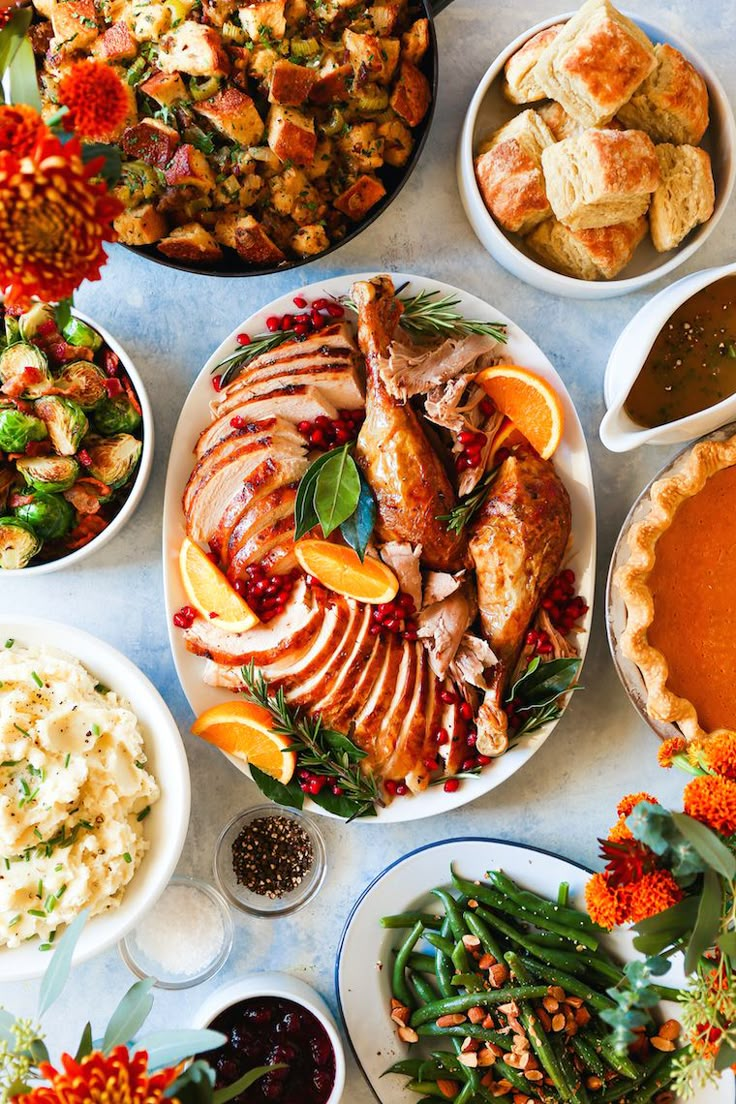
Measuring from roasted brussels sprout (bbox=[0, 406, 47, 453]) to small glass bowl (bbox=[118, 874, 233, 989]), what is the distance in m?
1.36

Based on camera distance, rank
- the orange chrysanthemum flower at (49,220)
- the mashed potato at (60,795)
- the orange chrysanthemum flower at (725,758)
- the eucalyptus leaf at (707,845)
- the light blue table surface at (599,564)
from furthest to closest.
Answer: the light blue table surface at (599,564), the mashed potato at (60,795), the orange chrysanthemum flower at (725,758), the eucalyptus leaf at (707,845), the orange chrysanthemum flower at (49,220)

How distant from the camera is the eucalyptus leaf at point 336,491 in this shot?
Result: 2645mm

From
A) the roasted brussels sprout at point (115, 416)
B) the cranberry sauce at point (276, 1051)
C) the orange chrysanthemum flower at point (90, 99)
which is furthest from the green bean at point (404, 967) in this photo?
the orange chrysanthemum flower at point (90, 99)

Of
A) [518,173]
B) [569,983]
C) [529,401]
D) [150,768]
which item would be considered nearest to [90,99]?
[518,173]

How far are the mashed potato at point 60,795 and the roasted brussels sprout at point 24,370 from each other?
694 mm

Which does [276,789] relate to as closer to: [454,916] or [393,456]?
[454,916]

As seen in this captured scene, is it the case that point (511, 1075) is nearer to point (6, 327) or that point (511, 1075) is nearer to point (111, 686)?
point (111, 686)

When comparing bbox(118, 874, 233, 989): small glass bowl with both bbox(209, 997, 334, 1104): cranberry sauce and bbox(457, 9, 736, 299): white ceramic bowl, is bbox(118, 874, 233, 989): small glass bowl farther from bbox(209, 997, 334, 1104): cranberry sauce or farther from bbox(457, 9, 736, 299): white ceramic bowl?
bbox(457, 9, 736, 299): white ceramic bowl

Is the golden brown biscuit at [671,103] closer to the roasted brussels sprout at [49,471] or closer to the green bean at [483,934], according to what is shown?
the roasted brussels sprout at [49,471]

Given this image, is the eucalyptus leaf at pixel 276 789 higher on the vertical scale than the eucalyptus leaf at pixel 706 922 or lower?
lower

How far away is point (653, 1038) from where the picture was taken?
9.41ft

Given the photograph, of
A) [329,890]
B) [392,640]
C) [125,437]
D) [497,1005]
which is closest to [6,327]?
[125,437]

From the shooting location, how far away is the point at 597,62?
2561 mm

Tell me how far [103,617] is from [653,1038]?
2041 millimetres
